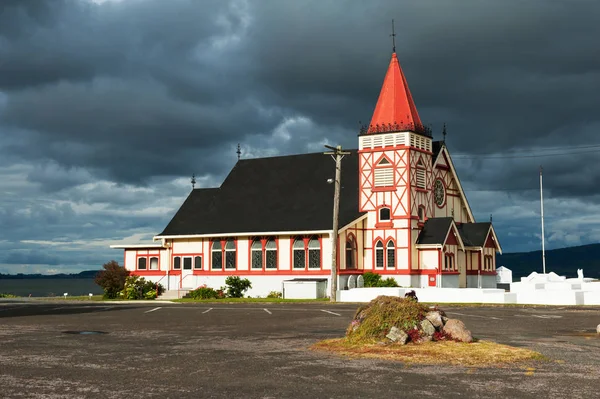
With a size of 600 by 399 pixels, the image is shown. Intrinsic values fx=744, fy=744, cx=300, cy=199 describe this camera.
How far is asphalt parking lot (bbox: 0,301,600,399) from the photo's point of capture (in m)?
12.1

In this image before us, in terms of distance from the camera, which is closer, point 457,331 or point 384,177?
point 457,331

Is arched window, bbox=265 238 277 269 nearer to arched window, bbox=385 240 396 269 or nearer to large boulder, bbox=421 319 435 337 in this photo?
arched window, bbox=385 240 396 269

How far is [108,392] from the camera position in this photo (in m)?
12.0

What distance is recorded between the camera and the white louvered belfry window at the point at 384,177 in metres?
53.9

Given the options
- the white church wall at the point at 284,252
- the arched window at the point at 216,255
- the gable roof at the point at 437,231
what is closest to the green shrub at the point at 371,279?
the gable roof at the point at 437,231

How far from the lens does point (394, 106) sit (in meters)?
54.8

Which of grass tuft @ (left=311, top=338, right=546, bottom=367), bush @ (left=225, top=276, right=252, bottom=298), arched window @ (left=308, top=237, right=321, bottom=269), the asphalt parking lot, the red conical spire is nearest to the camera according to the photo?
the asphalt parking lot

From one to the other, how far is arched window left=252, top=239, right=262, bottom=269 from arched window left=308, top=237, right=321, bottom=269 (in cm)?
428

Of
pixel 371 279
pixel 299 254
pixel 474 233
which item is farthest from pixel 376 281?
pixel 474 233

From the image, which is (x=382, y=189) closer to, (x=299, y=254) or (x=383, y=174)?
(x=383, y=174)

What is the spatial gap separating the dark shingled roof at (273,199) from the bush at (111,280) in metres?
5.31

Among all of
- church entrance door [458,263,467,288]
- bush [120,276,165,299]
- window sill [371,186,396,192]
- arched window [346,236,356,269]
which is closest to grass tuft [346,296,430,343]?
arched window [346,236,356,269]

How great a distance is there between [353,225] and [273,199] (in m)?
8.66

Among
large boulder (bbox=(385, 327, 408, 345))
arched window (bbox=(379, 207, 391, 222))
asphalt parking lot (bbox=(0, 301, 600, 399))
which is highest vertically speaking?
arched window (bbox=(379, 207, 391, 222))
